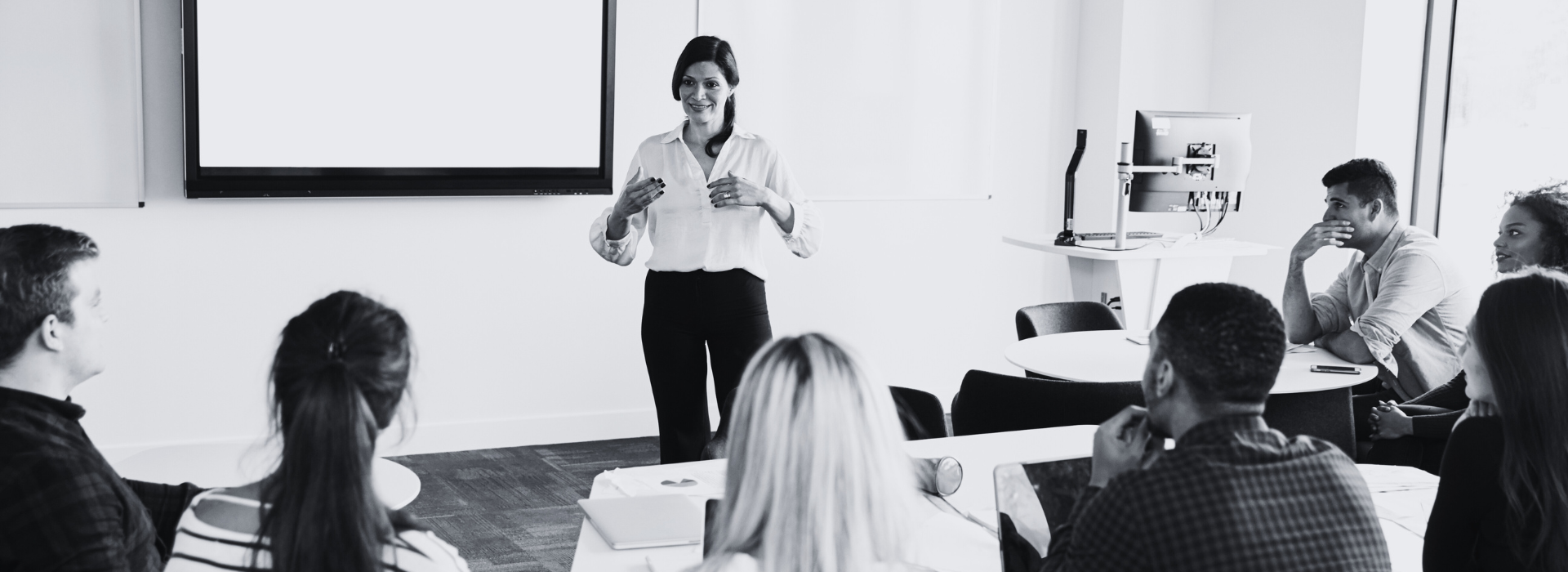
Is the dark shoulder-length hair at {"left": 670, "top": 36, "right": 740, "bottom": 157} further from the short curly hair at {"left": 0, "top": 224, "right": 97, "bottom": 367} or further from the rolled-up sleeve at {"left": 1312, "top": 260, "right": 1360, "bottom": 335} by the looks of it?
the short curly hair at {"left": 0, "top": 224, "right": 97, "bottom": 367}

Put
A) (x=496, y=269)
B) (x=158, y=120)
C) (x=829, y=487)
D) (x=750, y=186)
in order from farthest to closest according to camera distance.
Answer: (x=496, y=269) < (x=158, y=120) < (x=750, y=186) < (x=829, y=487)

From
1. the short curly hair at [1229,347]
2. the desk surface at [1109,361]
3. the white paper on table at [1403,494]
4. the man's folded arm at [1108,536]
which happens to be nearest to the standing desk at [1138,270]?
the desk surface at [1109,361]

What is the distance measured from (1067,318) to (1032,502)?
2.63 meters

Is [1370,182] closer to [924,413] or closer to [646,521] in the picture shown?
[924,413]

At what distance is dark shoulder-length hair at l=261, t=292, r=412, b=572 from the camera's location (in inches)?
54.4

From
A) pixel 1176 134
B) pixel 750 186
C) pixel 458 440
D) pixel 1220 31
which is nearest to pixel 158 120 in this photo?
pixel 458 440

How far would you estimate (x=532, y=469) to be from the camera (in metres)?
4.78

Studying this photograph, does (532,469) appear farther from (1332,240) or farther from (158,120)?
(1332,240)

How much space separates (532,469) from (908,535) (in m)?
3.50

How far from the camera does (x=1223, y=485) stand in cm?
145

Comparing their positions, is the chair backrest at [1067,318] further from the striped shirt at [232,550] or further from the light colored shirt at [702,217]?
the striped shirt at [232,550]

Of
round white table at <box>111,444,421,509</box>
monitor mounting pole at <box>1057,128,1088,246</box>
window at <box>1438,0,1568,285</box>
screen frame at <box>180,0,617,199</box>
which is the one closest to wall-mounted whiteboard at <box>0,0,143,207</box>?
screen frame at <box>180,0,617,199</box>

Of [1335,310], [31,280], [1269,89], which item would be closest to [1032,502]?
[31,280]

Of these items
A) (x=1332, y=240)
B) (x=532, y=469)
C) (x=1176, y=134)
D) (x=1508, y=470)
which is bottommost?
(x=532, y=469)
